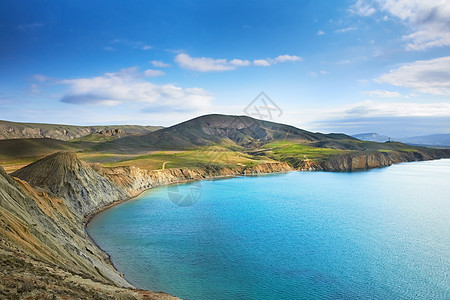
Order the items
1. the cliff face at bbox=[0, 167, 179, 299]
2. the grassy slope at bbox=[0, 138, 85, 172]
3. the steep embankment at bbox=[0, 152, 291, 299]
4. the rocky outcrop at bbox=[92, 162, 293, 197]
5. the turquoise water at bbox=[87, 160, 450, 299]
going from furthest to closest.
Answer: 1. the grassy slope at bbox=[0, 138, 85, 172]
2. the rocky outcrop at bbox=[92, 162, 293, 197]
3. the turquoise water at bbox=[87, 160, 450, 299]
4. the steep embankment at bbox=[0, 152, 291, 299]
5. the cliff face at bbox=[0, 167, 179, 299]

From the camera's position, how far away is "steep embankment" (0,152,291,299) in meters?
14.2

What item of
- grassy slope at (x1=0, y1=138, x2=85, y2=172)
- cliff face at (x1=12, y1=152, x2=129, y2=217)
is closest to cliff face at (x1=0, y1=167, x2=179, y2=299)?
cliff face at (x1=12, y1=152, x2=129, y2=217)

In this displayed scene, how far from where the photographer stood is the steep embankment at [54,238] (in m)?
14.2

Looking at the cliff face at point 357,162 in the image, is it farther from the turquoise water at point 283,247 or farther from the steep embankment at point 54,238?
the steep embankment at point 54,238

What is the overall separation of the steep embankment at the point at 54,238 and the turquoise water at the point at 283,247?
3969 millimetres

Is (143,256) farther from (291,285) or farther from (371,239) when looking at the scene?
(371,239)

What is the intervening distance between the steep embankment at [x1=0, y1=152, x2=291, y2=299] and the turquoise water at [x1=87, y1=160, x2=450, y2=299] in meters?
3.97

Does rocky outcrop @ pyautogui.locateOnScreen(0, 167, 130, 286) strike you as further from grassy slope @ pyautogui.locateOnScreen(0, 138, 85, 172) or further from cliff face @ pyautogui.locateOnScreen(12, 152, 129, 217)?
grassy slope @ pyautogui.locateOnScreen(0, 138, 85, 172)

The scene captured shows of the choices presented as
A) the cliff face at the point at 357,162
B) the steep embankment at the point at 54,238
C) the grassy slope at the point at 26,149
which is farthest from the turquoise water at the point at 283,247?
the grassy slope at the point at 26,149

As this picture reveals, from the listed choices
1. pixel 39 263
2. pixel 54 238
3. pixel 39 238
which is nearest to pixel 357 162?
pixel 54 238

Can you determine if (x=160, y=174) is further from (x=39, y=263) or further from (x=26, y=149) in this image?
(x=26, y=149)

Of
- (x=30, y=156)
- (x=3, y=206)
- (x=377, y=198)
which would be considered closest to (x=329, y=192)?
(x=377, y=198)

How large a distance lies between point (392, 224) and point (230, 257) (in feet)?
92.5

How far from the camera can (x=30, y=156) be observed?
405 feet
